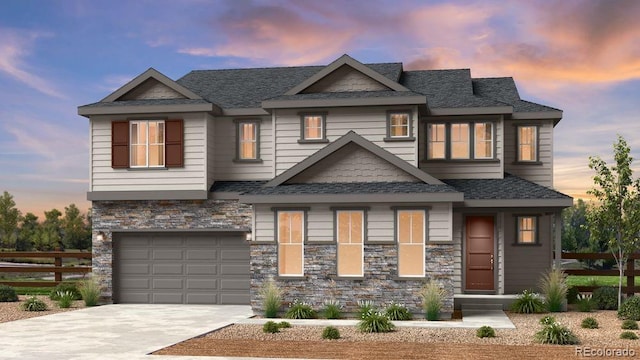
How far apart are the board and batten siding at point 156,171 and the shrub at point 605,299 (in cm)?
1227

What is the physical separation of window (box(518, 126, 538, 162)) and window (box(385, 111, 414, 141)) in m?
4.37

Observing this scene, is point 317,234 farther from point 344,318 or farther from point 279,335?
point 279,335

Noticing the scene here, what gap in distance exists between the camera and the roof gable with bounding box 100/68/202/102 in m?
24.5

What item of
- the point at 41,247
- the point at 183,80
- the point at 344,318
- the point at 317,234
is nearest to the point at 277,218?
the point at 317,234

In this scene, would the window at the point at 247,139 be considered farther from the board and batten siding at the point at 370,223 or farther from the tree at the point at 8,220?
the tree at the point at 8,220

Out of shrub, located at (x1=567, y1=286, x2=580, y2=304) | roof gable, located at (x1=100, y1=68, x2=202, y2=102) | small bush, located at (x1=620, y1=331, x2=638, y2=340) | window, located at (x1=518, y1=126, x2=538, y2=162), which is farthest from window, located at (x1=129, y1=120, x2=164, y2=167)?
small bush, located at (x1=620, y1=331, x2=638, y2=340)

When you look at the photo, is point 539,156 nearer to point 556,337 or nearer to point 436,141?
point 436,141

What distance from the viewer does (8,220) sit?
5981 centimetres

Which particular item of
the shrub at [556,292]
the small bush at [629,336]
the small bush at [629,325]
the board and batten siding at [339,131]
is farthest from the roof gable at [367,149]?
the small bush at [629,336]

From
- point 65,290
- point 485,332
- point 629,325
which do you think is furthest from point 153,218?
point 629,325

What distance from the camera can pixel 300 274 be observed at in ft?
68.7

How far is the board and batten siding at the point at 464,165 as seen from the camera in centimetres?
2398

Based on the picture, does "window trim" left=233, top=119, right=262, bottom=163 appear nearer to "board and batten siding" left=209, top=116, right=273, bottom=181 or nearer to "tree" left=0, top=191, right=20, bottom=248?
"board and batten siding" left=209, top=116, right=273, bottom=181

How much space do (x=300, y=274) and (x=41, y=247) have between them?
41.3 metres
